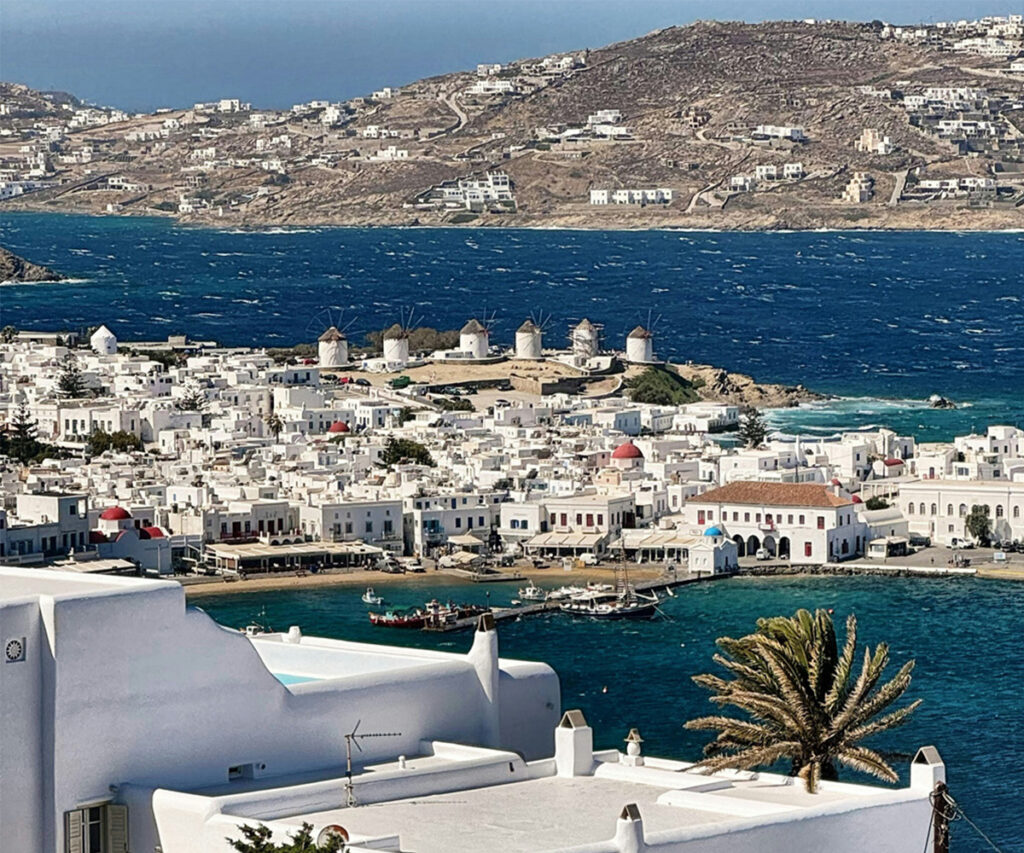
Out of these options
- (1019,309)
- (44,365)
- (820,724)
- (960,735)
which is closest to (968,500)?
(960,735)

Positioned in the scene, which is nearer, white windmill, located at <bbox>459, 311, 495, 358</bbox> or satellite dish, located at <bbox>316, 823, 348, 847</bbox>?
satellite dish, located at <bbox>316, 823, 348, 847</bbox>

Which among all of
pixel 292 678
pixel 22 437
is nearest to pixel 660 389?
pixel 22 437

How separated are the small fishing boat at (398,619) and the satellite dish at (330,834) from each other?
35.0 meters

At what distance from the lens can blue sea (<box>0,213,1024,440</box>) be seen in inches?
4240

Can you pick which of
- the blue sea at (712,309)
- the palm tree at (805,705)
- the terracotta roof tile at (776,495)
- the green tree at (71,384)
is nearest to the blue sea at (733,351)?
the blue sea at (712,309)

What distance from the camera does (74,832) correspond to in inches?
842

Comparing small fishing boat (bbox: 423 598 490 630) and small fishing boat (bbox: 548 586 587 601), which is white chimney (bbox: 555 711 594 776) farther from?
small fishing boat (bbox: 548 586 587 601)

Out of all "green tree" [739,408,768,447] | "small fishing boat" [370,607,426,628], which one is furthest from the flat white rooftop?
"green tree" [739,408,768,447]

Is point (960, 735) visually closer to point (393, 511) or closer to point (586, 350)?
point (393, 511)

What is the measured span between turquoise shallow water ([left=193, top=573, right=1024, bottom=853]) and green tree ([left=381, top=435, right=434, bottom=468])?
1131 centimetres

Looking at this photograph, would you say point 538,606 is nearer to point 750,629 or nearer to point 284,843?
point 750,629

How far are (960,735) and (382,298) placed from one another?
403ft

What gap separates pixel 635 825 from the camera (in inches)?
789

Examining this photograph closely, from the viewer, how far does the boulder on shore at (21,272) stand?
177000mm
